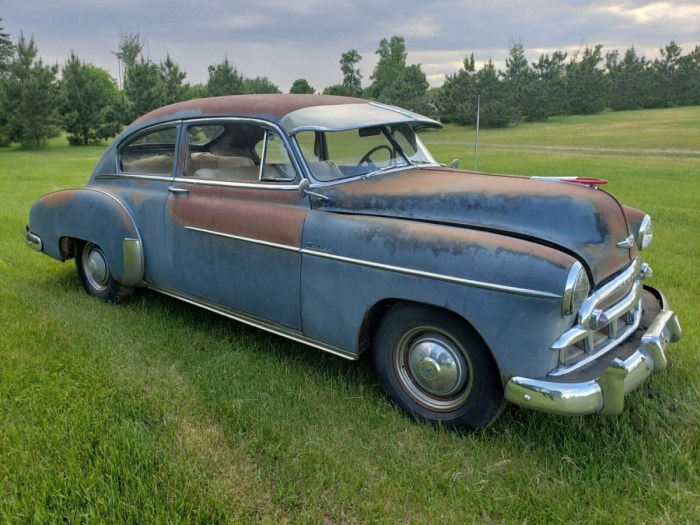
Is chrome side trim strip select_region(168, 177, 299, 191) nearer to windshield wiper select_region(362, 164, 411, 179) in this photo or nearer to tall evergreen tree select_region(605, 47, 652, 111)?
windshield wiper select_region(362, 164, 411, 179)

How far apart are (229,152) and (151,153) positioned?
0.79 metres

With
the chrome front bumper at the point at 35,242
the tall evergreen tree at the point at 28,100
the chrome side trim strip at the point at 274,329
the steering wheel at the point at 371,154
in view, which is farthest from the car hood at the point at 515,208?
the tall evergreen tree at the point at 28,100

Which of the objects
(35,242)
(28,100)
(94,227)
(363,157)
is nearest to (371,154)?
(363,157)

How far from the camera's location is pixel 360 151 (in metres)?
3.80

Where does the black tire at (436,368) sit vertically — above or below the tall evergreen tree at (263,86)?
below

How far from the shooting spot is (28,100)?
28719mm

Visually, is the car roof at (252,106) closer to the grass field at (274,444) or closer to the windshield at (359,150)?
the windshield at (359,150)

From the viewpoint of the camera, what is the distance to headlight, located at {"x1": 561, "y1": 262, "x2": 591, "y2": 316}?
2.38 metres

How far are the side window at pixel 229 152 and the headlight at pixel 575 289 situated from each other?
77.9 inches

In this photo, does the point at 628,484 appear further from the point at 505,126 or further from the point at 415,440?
the point at 505,126

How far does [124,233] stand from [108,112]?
33.1 meters

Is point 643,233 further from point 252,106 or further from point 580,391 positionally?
point 252,106

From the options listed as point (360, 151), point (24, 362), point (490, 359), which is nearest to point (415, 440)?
point (490, 359)

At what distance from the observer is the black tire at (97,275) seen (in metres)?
4.61
